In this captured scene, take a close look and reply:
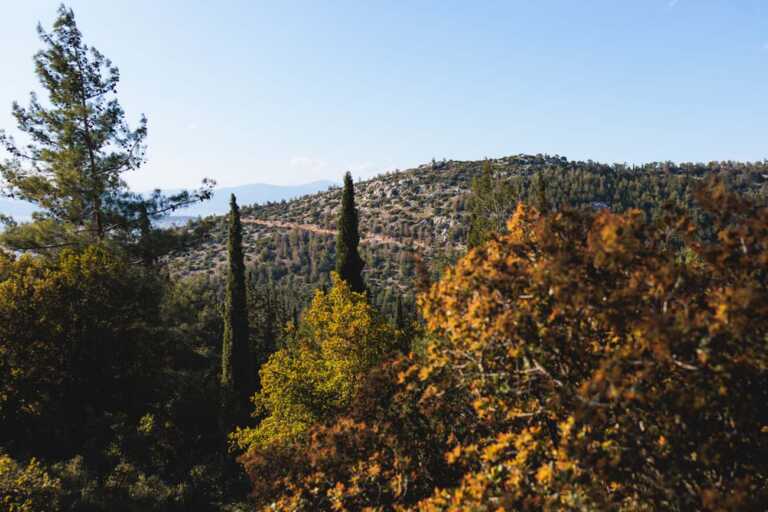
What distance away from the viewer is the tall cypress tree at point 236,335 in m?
31.5

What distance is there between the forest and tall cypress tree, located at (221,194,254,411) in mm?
145

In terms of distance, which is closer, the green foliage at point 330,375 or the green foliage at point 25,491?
the green foliage at point 25,491

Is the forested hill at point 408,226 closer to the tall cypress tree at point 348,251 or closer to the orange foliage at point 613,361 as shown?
the tall cypress tree at point 348,251

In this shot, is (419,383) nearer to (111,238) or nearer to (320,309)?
(320,309)

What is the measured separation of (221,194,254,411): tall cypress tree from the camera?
3152 centimetres

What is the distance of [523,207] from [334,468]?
587cm

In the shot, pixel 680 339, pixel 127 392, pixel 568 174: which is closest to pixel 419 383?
pixel 680 339

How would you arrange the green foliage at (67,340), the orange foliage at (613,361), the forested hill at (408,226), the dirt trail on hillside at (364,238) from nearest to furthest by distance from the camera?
the orange foliage at (613,361), the green foliage at (67,340), the forested hill at (408,226), the dirt trail on hillside at (364,238)

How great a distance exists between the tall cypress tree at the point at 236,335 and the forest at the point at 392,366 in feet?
0.47

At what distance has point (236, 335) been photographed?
32406mm

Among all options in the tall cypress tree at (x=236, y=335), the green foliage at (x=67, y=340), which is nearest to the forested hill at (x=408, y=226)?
the tall cypress tree at (x=236, y=335)

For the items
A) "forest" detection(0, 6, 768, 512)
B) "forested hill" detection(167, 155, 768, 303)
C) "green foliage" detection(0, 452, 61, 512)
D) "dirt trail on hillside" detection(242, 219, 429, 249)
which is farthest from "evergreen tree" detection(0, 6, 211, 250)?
"dirt trail on hillside" detection(242, 219, 429, 249)

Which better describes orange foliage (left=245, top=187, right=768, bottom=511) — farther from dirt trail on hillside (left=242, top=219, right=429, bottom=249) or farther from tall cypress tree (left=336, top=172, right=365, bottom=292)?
dirt trail on hillside (left=242, top=219, right=429, bottom=249)

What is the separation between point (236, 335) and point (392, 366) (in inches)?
989
